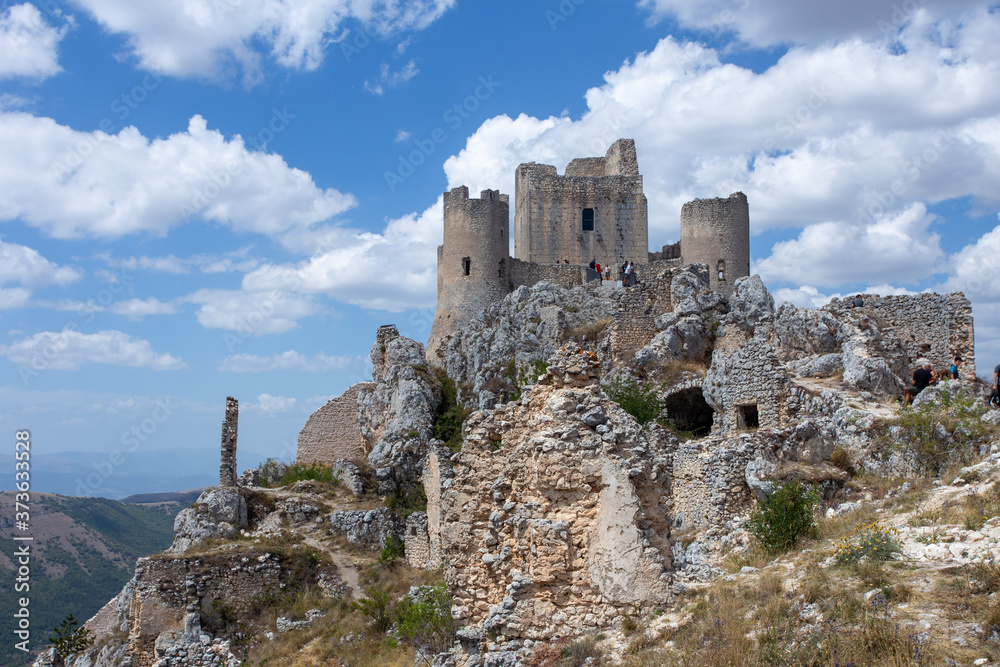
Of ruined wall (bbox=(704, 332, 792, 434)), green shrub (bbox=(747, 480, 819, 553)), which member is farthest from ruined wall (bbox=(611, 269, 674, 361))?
green shrub (bbox=(747, 480, 819, 553))

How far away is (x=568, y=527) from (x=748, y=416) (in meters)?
11.1

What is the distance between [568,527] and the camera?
245 inches

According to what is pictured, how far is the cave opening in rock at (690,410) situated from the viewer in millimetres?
20195

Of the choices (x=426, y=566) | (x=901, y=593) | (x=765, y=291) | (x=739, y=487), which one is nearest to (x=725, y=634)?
(x=901, y=593)

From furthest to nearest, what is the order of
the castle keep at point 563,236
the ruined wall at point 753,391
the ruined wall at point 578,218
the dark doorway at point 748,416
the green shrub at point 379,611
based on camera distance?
the ruined wall at point 578,218, the castle keep at point 563,236, the dark doorway at point 748,416, the ruined wall at point 753,391, the green shrub at point 379,611

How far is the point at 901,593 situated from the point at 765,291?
825 inches

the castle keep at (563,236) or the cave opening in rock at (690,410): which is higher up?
the castle keep at (563,236)

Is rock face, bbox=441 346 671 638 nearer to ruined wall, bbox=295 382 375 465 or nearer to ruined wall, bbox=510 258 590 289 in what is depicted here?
ruined wall, bbox=295 382 375 465

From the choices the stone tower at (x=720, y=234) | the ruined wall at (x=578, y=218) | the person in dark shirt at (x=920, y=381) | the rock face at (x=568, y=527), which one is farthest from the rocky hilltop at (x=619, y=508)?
the ruined wall at (x=578, y=218)

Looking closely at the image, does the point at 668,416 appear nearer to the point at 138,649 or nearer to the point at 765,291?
the point at 765,291

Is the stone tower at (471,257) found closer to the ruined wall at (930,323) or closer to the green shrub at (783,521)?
the ruined wall at (930,323)

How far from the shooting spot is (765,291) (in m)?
25.1

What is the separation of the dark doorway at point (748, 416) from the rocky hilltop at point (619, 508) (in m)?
0.04

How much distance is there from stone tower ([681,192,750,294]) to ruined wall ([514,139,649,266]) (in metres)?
3.40
